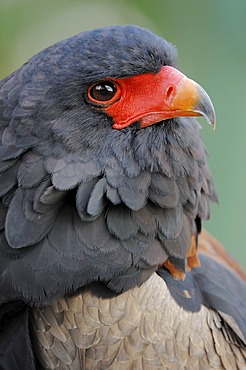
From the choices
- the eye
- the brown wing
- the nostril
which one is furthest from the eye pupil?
the brown wing

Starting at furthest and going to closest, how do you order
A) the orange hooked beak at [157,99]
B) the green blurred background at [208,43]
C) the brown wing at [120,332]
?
1. the green blurred background at [208,43]
2. the brown wing at [120,332]
3. the orange hooked beak at [157,99]

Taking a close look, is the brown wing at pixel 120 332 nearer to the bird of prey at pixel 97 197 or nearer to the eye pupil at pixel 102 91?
the bird of prey at pixel 97 197

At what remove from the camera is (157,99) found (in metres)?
2.81

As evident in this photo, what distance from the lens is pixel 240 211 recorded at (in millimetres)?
5383

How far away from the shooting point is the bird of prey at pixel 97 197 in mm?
2768

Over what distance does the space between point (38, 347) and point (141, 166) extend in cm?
88

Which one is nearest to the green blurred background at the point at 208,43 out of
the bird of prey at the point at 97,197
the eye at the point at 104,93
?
the bird of prey at the point at 97,197

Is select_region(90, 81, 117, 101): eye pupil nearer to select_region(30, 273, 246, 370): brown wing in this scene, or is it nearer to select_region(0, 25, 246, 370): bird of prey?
select_region(0, 25, 246, 370): bird of prey

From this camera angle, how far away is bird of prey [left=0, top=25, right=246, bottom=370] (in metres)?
2.77

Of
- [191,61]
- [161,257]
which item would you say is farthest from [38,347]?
[191,61]

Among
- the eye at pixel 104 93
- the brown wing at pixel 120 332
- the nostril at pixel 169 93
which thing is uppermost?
the nostril at pixel 169 93

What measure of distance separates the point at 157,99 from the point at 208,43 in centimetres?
309

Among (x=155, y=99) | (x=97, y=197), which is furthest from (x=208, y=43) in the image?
(x=97, y=197)

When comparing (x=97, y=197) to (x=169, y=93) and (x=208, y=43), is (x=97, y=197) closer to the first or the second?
(x=169, y=93)
